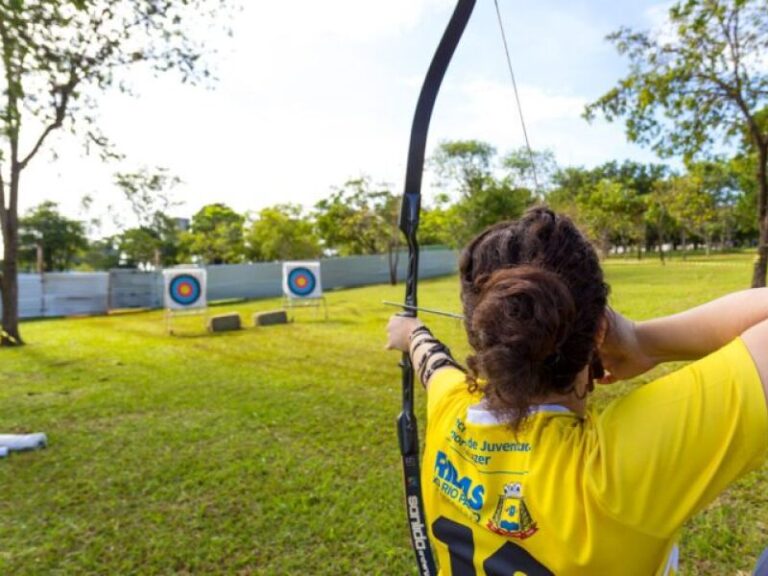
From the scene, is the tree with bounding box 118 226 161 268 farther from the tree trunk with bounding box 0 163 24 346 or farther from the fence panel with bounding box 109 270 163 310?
the tree trunk with bounding box 0 163 24 346

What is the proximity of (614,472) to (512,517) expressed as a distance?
0.46 feet

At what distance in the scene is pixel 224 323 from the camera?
336 inches

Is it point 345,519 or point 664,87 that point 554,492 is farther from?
point 664,87

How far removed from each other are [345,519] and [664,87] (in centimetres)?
534


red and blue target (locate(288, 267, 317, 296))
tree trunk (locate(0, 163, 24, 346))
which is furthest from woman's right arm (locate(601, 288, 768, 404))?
red and blue target (locate(288, 267, 317, 296))

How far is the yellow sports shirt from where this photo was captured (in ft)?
1.72

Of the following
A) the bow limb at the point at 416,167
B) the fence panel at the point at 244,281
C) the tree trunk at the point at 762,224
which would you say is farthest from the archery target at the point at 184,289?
the bow limb at the point at 416,167

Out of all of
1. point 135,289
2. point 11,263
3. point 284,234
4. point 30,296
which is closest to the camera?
point 11,263

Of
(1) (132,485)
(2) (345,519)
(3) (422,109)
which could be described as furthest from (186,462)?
(3) (422,109)

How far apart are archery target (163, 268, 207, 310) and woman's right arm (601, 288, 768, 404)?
30.9 ft

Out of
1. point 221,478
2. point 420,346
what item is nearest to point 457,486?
point 420,346

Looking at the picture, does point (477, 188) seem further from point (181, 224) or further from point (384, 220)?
point (181, 224)

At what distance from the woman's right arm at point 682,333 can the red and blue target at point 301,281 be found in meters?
10.2

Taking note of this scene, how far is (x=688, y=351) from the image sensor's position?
2.52 ft
